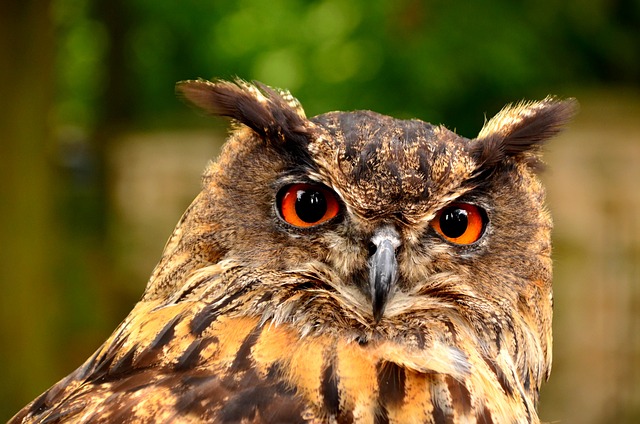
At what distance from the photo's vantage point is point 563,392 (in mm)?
5434

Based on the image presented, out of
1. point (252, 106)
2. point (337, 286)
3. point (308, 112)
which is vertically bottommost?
point (337, 286)

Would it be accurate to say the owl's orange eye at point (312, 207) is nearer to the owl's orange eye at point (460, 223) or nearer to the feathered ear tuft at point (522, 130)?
the owl's orange eye at point (460, 223)

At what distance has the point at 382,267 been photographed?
1.70m

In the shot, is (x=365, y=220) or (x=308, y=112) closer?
(x=365, y=220)

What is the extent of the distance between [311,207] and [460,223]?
0.34 m

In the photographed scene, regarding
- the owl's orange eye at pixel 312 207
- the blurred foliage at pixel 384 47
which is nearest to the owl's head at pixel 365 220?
the owl's orange eye at pixel 312 207

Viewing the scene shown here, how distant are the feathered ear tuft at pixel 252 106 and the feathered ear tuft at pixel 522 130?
1.35 feet

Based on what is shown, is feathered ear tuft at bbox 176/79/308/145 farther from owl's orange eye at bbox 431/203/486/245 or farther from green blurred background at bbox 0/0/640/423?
green blurred background at bbox 0/0/640/423

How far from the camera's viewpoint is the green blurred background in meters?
4.40

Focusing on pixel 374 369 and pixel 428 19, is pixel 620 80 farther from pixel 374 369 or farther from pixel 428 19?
pixel 374 369

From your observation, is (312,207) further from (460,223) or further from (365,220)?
(460,223)

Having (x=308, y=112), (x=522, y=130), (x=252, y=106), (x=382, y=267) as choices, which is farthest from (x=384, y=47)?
(x=382, y=267)

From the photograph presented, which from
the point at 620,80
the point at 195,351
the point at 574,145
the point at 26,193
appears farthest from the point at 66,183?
the point at 195,351

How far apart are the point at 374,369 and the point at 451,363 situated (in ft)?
0.53
